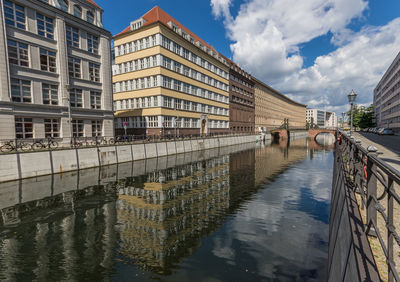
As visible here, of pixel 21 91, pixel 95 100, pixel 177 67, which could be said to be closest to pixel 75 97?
pixel 95 100

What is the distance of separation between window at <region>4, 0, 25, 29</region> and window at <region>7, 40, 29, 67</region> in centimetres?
205

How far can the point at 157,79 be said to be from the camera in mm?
40000

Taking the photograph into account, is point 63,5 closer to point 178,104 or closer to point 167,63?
point 167,63

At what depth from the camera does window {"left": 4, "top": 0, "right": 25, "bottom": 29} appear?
22.4 metres

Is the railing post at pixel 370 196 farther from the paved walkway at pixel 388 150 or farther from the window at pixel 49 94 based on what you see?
the window at pixel 49 94

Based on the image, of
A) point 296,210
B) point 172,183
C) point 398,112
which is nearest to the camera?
point 296,210

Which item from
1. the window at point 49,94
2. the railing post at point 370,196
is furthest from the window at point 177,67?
the railing post at point 370,196

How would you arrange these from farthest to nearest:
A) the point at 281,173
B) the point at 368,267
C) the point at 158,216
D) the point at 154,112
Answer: the point at 154,112 < the point at 281,173 < the point at 158,216 < the point at 368,267

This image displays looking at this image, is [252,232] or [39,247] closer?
[39,247]

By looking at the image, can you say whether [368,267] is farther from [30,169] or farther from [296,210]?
[30,169]

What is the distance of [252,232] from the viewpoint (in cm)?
945

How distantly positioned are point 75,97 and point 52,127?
519 centimetres

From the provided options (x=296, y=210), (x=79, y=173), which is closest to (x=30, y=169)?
(x=79, y=173)

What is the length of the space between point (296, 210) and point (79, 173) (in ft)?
64.9
